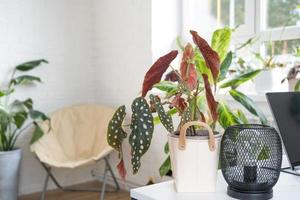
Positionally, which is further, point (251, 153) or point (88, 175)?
point (88, 175)

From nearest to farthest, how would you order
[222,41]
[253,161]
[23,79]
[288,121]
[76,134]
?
[253,161], [288,121], [222,41], [23,79], [76,134]

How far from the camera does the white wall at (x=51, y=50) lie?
125 inches

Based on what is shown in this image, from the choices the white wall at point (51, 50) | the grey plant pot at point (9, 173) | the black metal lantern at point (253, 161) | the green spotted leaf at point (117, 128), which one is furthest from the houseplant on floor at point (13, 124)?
the black metal lantern at point (253, 161)

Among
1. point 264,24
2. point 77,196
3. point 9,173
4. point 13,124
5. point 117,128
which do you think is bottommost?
point 77,196

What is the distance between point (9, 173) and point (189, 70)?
7.13 ft

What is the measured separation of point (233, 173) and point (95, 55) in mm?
2808

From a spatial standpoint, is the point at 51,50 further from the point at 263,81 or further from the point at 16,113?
the point at 263,81

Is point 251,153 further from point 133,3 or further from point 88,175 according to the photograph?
point 88,175

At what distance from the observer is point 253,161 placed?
41.6 inches

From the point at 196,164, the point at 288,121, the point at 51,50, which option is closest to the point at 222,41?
the point at 288,121

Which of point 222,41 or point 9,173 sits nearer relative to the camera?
point 222,41

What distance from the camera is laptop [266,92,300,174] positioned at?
1.28 metres

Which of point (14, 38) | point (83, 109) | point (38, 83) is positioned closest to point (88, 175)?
point (83, 109)

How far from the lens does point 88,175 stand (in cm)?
368
